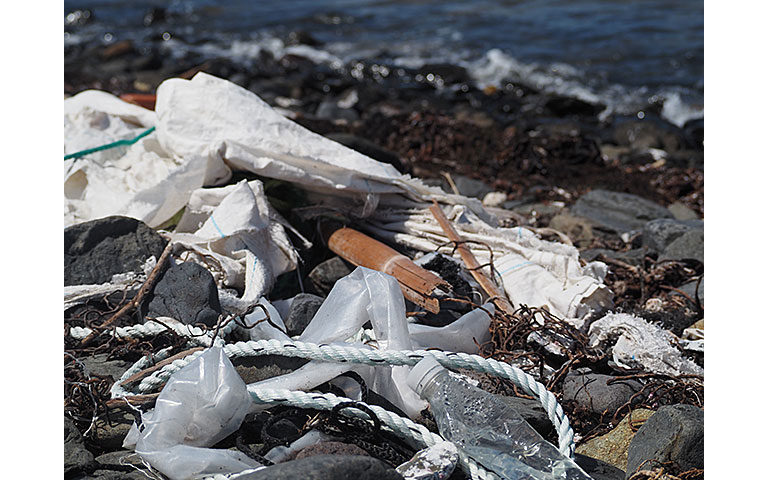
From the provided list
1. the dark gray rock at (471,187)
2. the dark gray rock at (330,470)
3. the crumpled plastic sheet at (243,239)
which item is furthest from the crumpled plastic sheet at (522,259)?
the dark gray rock at (471,187)

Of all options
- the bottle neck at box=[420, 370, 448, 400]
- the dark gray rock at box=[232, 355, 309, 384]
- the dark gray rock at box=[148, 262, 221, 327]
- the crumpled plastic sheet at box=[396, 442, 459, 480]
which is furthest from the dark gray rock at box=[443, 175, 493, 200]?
the crumpled plastic sheet at box=[396, 442, 459, 480]

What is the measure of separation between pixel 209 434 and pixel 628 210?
4.83 meters

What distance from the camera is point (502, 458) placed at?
6.95 feet

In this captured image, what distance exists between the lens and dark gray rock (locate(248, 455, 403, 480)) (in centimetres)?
169

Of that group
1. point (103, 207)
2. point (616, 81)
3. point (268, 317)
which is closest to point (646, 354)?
point (268, 317)

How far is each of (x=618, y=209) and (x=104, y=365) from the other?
4.60 metres

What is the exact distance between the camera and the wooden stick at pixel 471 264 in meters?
3.44

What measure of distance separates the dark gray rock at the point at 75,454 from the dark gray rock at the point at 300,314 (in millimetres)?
1004

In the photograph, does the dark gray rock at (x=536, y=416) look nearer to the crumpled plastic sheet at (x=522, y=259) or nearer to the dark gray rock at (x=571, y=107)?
the crumpled plastic sheet at (x=522, y=259)

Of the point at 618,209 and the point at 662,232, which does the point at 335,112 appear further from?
the point at 662,232

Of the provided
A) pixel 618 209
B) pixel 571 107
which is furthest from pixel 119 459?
pixel 571 107

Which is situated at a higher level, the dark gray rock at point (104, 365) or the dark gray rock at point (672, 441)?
the dark gray rock at point (672, 441)

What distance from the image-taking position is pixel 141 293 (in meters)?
3.13

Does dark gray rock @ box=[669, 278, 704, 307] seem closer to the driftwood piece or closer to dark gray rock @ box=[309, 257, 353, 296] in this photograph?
the driftwood piece
